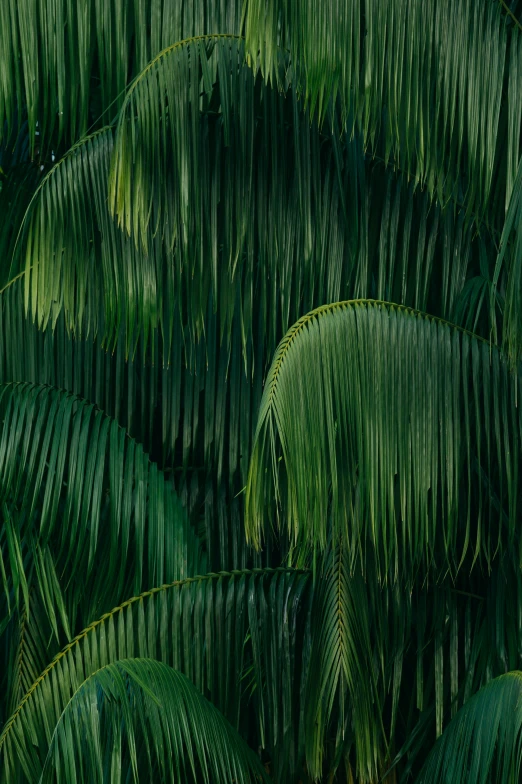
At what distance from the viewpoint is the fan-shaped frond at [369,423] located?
1.60 meters

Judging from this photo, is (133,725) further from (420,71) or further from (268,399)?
(420,71)

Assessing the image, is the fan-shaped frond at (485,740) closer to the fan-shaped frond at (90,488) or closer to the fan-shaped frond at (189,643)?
the fan-shaped frond at (189,643)

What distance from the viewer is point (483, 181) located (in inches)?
74.4

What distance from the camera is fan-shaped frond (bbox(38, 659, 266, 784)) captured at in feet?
5.20

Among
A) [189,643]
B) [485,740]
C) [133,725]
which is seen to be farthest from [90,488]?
[485,740]

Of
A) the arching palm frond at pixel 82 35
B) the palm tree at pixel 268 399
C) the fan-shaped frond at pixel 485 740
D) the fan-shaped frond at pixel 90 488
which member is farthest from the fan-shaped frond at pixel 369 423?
→ the arching palm frond at pixel 82 35

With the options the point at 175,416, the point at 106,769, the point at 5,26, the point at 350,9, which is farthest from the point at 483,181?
the point at 106,769

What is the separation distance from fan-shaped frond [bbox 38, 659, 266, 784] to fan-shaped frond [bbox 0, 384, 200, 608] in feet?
1.13

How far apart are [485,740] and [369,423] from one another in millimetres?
491

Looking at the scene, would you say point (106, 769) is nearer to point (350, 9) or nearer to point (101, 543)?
point (101, 543)

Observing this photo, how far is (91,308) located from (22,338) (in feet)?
0.90

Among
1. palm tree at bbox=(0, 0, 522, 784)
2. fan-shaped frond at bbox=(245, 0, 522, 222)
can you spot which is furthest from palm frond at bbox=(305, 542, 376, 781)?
fan-shaped frond at bbox=(245, 0, 522, 222)

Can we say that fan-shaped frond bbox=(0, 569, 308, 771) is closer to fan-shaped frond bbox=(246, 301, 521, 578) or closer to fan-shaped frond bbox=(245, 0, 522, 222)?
fan-shaped frond bbox=(246, 301, 521, 578)

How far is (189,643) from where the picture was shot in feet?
6.20
